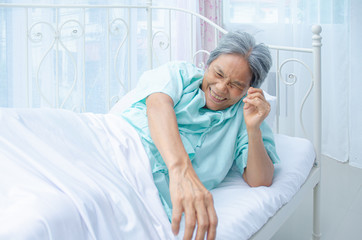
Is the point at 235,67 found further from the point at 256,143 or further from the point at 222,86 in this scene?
the point at 256,143

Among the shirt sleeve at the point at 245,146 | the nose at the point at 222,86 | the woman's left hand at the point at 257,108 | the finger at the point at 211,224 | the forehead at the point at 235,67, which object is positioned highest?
the forehead at the point at 235,67

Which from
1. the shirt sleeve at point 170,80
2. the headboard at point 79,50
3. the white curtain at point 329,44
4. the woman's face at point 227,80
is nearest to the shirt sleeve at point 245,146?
the woman's face at point 227,80

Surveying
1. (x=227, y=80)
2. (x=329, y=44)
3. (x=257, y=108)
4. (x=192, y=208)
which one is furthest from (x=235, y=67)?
(x=329, y=44)

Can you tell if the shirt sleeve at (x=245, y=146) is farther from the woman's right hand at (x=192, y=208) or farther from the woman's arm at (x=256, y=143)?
the woman's right hand at (x=192, y=208)

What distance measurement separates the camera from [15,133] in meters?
1.12

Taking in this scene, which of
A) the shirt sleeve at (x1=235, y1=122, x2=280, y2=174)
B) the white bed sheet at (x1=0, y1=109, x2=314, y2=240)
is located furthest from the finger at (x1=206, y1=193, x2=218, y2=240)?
the shirt sleeve at (x1=235, y1=122, x2=280, y2=174)

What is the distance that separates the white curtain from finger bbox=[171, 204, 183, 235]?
233 cm

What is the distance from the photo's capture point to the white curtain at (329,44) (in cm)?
296

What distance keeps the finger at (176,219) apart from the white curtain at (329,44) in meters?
2.33

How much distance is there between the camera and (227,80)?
4.67 ft

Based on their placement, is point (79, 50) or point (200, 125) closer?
point (200, 125)

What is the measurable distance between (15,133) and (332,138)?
2.51 meters

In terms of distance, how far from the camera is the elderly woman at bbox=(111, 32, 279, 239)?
1.32 meters

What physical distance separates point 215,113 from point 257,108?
0.21 m
